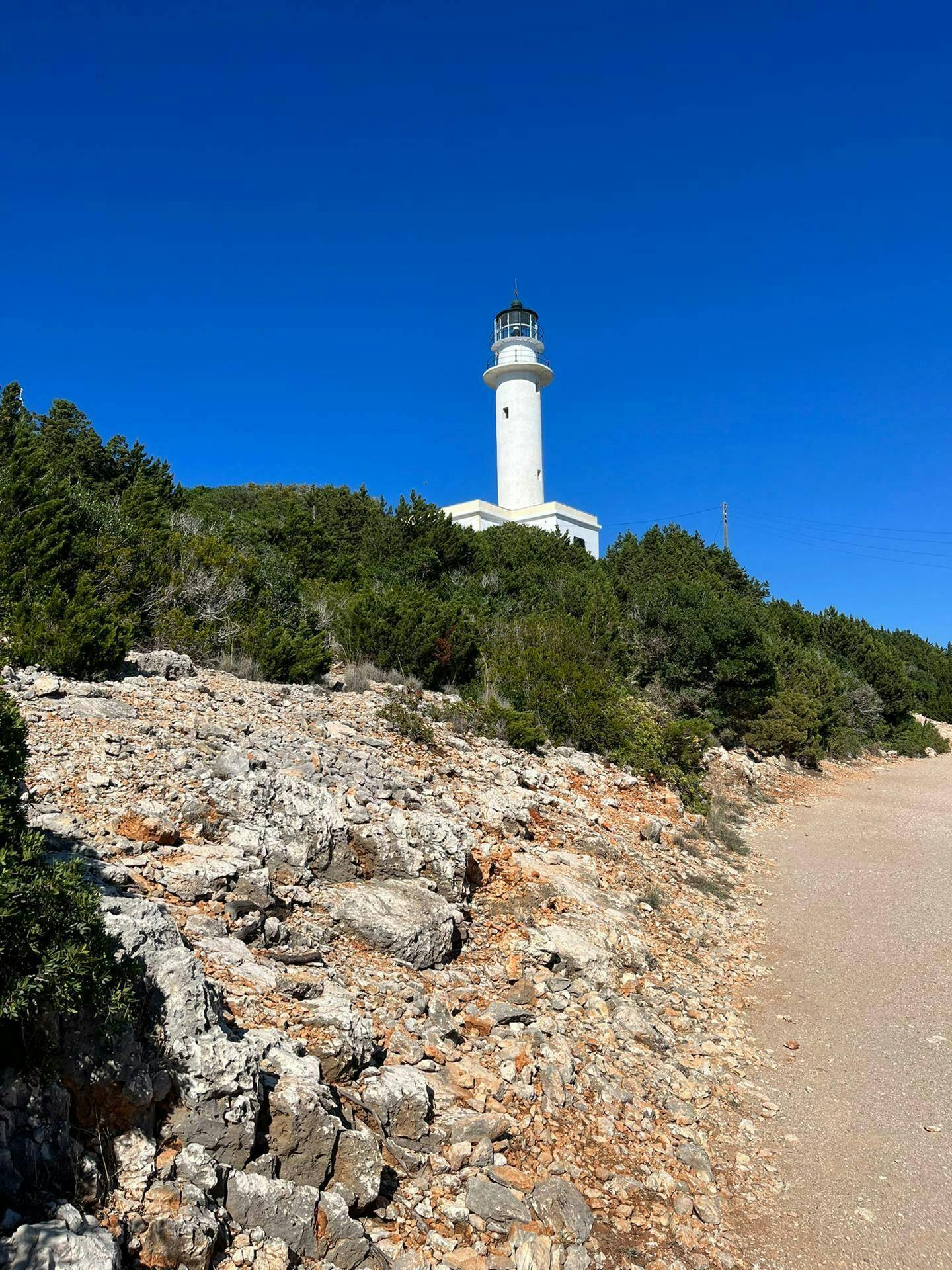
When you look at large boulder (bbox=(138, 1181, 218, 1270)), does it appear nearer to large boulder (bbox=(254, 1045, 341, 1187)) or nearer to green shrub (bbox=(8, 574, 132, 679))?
large boulder (bbox=(254, 1045, 341, 1187))

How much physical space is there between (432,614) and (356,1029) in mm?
9717

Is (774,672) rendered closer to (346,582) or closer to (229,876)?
(346,582)

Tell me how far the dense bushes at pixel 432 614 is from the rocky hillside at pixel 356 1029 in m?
2.21

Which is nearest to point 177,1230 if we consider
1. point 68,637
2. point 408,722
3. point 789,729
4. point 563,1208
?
point 563,1208

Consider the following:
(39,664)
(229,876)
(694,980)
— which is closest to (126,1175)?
(229,876)

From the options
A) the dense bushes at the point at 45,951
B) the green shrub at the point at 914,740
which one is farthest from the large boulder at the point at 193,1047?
the green shrub at the point at 914,740

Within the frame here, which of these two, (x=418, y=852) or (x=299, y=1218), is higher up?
(x=418, y=852)

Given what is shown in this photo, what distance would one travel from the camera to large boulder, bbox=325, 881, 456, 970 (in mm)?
5004

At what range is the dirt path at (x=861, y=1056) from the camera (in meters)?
3.71

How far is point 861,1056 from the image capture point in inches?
A: 208

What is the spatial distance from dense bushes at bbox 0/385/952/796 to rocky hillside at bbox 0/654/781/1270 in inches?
87.0

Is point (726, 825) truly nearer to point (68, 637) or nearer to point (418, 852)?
point (418, 852)

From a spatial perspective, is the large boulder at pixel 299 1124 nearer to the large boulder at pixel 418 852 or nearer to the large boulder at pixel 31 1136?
the large boulder at pixel 31 1136

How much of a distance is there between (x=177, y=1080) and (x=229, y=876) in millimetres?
1729
